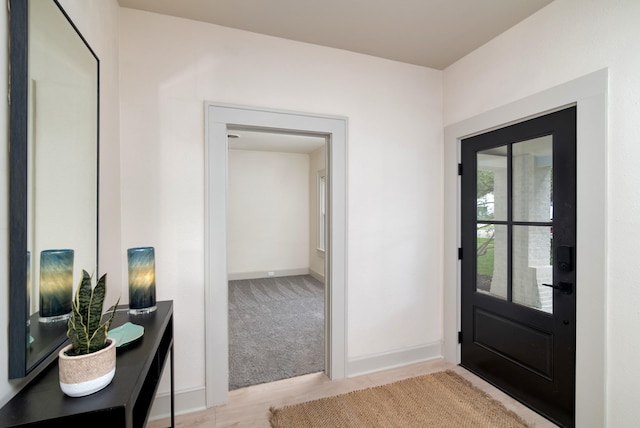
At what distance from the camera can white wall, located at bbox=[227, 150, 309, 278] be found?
614cm

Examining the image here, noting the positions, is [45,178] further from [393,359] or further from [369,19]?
[393,359]

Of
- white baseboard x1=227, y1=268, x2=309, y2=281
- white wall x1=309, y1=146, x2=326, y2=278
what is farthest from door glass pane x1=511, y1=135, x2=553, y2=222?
white baseboard x1=227, y1=268, x2=309, y2=281

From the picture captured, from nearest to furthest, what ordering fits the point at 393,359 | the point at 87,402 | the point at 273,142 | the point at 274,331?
the point at 87,402 → the point at 393,359 → the point at 274,331 → the point at 273,142

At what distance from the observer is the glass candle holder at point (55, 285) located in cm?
98

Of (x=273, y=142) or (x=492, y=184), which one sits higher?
(x=273, y=142)

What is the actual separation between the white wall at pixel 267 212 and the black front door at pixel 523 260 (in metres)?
4.21

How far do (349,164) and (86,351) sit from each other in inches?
80.4

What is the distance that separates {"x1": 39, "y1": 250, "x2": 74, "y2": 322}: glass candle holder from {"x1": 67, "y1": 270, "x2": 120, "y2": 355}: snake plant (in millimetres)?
159

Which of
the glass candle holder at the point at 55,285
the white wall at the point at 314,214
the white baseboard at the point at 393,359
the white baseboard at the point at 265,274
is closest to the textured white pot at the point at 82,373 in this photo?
Answer: the glass candle holder at the point at 55,285

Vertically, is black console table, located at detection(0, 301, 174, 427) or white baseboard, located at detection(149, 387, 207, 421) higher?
black console table, located at detection(0, 301, 174, 427)

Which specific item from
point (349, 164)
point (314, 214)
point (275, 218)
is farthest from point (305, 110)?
point (275, 218)

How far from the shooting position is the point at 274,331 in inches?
Answer: 138

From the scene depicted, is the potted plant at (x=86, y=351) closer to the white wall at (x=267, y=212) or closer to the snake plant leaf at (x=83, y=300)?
the snake plant leaf at (x=83, y=300)

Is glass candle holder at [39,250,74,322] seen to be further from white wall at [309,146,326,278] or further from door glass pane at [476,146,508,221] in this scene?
white wall at [309,146,326,278]
